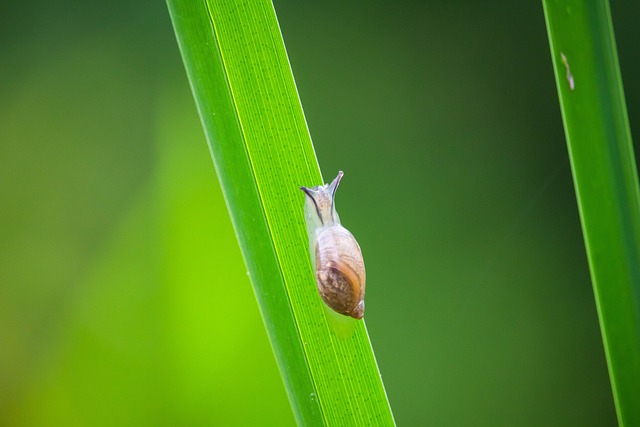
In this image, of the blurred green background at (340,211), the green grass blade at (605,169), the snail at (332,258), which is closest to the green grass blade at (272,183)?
the snail at (332,258)

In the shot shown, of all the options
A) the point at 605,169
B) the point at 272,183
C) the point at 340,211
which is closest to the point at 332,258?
the point at 272,183

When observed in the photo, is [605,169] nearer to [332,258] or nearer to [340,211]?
[332,258]

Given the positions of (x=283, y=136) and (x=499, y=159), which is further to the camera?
(x=499, y=159)

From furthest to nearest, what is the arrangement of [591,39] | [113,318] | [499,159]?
[499,159]
[113,318]
[591,39]

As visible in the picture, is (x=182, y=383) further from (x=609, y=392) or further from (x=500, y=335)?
(x=609, y=392)

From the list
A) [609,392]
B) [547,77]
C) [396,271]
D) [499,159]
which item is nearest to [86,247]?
[396,271]

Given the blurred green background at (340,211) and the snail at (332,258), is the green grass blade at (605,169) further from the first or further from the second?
the blurred green background at (340,211)
